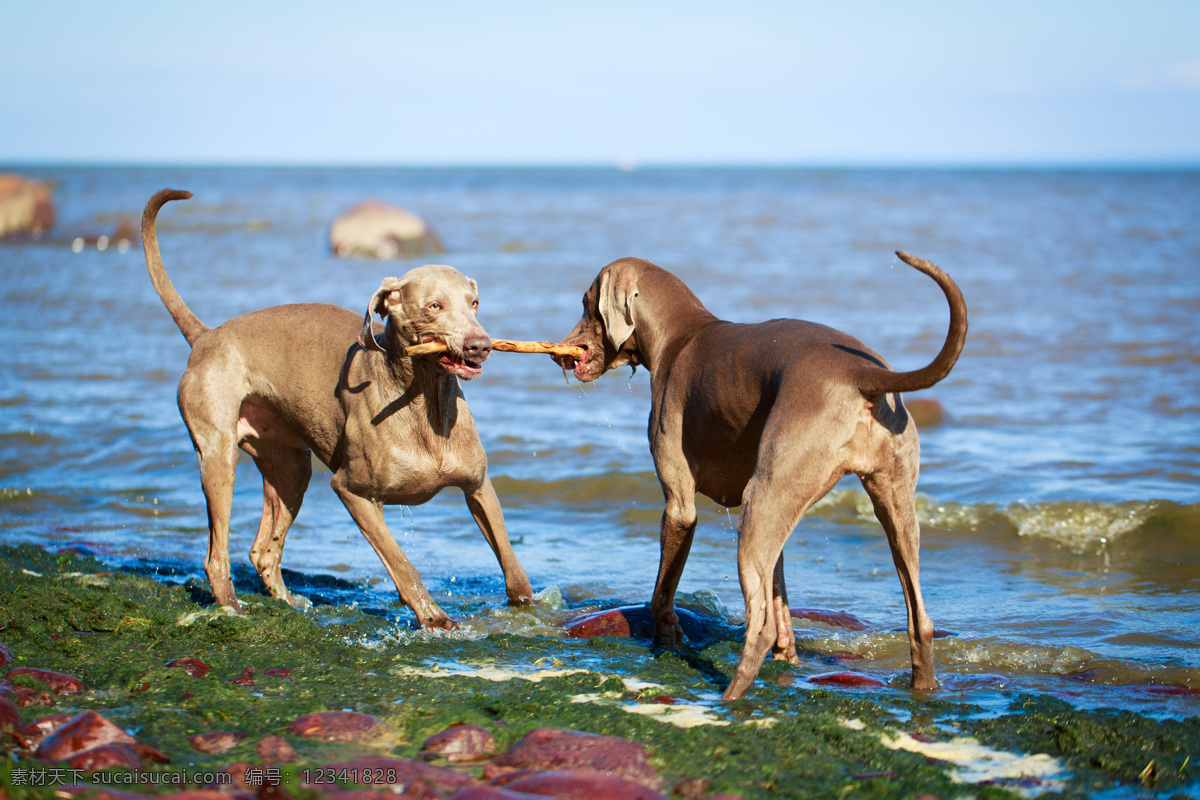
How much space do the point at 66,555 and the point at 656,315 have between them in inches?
168

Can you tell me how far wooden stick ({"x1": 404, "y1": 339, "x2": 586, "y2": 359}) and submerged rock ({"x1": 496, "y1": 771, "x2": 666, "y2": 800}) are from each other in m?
2.46

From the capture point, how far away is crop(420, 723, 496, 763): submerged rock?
3.83 metres

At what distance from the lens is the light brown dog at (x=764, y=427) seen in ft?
14.0

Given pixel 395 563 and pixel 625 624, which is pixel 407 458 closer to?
pixel 395 563

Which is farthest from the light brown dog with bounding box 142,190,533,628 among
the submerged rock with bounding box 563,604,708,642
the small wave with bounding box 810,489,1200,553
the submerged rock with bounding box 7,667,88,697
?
the small wave with bounding box 810,489,1200,553

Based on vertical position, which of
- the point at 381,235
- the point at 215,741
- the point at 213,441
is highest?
the point at 381,235

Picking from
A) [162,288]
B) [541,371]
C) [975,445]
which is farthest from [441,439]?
[541,371]

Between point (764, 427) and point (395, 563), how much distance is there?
2250mm

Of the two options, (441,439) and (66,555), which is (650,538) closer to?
(441,439)

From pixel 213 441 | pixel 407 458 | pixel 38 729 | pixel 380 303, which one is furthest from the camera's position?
pixel 213 441

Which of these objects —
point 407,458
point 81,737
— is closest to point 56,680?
point 81,737

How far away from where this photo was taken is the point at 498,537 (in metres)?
5.99

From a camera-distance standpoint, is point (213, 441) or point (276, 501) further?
point (276, 501)

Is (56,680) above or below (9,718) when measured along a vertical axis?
below
